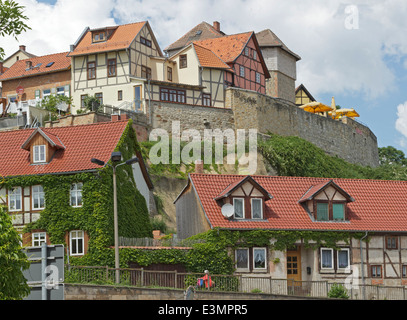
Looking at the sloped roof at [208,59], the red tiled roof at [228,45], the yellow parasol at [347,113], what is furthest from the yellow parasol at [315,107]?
the sloped roof at [208,59]

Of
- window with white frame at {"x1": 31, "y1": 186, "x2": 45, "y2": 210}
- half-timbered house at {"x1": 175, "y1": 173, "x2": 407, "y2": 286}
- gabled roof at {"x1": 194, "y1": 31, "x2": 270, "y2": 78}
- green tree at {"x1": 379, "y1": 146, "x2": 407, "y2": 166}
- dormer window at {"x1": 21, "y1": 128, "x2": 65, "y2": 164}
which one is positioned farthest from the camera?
green tree at {"x1": 379, "y1": 146, "x2": 407, "y2": 166}

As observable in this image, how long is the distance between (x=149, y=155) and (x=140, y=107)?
17.5 ft

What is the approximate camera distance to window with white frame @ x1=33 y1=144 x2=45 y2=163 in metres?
37.8

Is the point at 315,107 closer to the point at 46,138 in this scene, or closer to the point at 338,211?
the point at 338,211

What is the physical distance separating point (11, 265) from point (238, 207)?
20458mm

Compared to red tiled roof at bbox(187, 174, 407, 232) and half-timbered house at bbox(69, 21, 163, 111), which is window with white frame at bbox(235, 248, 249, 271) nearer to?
red tiled roof at bbox(187, 174, 407, 232)

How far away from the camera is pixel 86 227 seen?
35250 millimetres

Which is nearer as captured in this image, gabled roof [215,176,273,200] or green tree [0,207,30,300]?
green tree [0,207,30,300]

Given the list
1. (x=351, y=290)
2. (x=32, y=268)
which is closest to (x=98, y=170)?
(x=351, y=290)

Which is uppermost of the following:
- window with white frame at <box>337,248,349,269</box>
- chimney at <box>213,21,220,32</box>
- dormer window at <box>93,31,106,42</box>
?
chimney at <box>213,21,220,32</box>

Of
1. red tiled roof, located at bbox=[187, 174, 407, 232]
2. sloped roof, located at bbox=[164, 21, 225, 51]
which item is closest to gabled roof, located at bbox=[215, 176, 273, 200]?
red tiled roof, located at bbox=[187, 174, 407, 232]

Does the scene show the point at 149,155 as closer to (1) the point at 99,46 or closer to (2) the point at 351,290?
(1) the point at 99,46

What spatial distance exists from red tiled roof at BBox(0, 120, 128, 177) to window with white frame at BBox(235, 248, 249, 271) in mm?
7395

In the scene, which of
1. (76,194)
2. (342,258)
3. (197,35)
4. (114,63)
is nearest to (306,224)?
(342,258)
